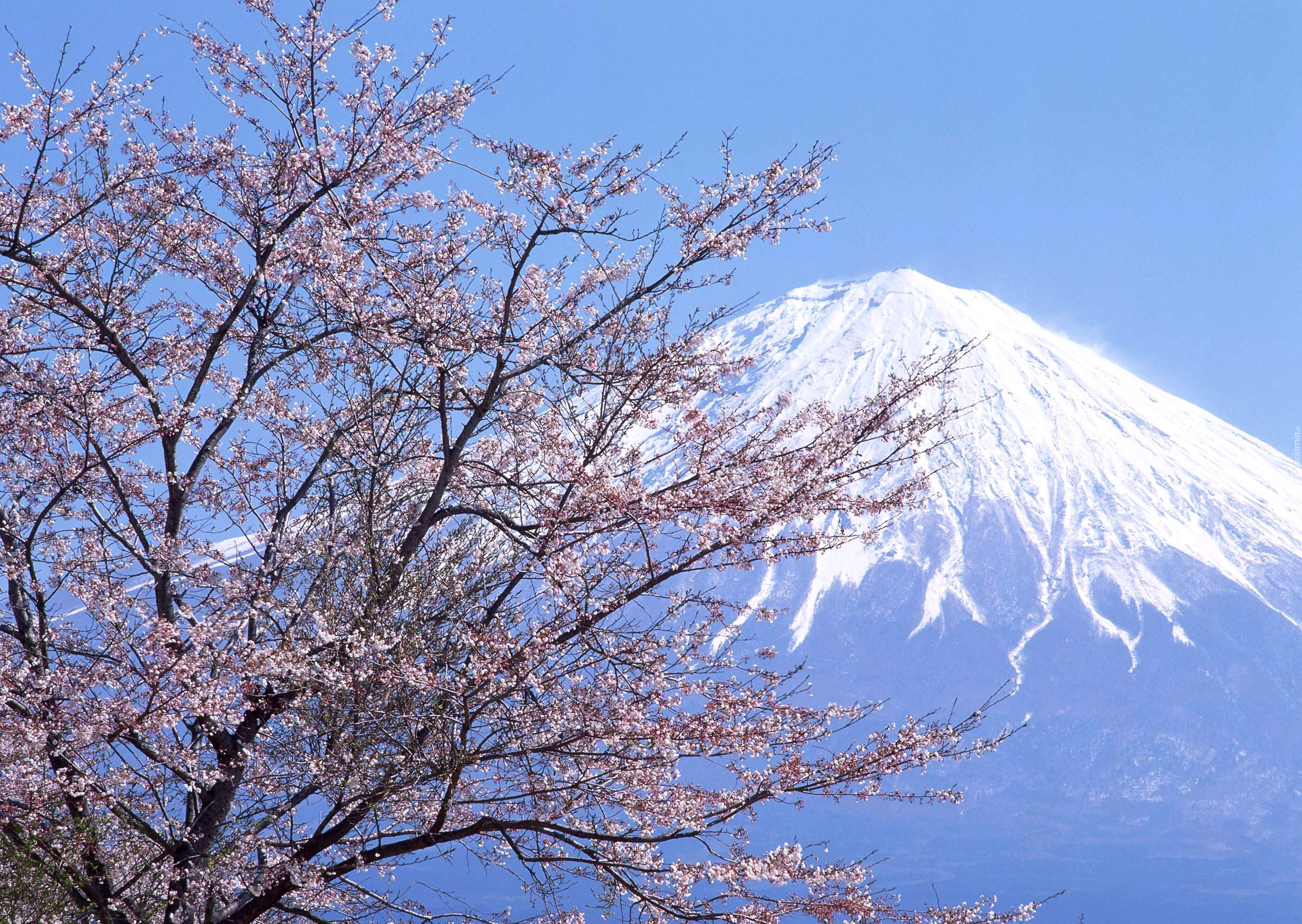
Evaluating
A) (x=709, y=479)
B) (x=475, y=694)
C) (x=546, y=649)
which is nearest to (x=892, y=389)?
(x=709, y=479)

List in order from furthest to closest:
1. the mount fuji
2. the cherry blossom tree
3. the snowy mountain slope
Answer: the snowy mountain slope < the mount fuji < the cherry blossom tree

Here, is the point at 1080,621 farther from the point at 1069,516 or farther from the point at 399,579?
the point at 399,579

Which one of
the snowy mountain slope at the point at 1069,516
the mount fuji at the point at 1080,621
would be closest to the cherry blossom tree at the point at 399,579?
the mount fuji at the point at 1080,621

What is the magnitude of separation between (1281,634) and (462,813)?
17520 centimetres

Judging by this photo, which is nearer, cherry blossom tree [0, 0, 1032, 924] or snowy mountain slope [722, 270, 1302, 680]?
cherry blossom tree [0, 0, 1032, 924]

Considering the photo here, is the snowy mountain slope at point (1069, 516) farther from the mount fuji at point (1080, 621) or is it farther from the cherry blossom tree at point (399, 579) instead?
the cherry blossom tree at point (399, 579)

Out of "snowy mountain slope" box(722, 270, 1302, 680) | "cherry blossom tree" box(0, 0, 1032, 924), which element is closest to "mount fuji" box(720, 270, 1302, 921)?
"snowy mountain slope" box(722, 270, 1302, 680)

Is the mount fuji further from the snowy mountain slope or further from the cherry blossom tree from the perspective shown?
the cherry blossom tree

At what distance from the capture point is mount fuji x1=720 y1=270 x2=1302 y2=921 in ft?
492

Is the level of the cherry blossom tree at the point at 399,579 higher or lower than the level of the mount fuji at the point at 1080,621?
lower

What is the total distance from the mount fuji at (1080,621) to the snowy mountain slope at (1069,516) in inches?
13.5

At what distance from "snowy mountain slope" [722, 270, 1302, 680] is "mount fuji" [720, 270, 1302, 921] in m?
0.34

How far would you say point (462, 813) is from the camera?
4688 millimetres

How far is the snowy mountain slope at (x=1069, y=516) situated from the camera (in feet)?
508
